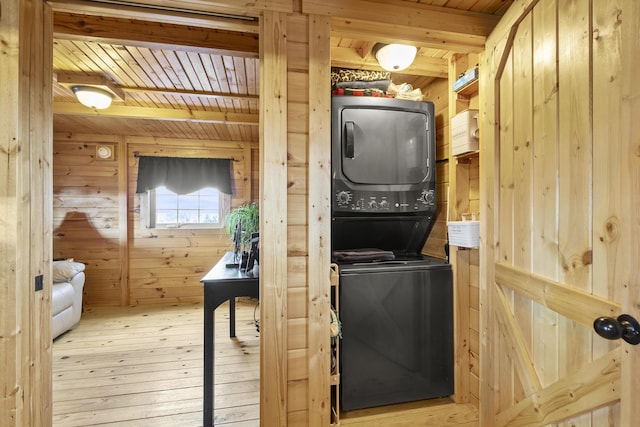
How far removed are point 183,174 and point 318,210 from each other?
10.4 feet

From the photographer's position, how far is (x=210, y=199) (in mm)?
4090

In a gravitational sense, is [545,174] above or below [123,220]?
above

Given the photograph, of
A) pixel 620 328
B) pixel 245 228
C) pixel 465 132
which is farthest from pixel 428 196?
pixel 245 228

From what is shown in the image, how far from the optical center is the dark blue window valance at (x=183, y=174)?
3801 mm

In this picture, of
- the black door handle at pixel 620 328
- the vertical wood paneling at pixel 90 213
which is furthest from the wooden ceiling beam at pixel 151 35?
the vertical wood paneling at pixel 90 213

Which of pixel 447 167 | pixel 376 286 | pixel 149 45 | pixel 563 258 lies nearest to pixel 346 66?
pixel 447 167

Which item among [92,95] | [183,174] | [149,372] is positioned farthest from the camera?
[183,174]

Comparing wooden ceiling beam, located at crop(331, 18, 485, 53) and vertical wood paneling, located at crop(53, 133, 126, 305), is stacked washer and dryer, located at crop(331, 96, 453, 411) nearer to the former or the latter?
wooden ceiling beam, located at crop(331, 18, 485, 53)

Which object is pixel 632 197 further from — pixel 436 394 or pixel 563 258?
pixel 436 394

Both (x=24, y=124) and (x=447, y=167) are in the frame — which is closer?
(x=24, y=124)

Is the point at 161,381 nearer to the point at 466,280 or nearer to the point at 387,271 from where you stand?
the point at 387,271

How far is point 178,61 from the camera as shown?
2129mm

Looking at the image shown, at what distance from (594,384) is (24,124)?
2.30 meters

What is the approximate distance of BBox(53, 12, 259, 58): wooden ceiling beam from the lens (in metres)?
1.56
